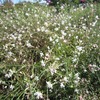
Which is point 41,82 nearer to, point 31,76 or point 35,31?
point 31,76

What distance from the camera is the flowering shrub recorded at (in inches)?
131

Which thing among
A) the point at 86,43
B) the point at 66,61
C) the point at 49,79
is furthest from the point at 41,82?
the point at 86,43

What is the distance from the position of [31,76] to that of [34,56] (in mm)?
487

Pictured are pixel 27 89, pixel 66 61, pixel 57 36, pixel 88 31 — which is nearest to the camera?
pixel 27 89

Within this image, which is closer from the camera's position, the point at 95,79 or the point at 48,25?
the point at 95,79

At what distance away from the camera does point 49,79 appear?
3443mm

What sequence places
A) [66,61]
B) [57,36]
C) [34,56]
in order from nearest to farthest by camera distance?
[66,61]
[34,56]
[57,36]

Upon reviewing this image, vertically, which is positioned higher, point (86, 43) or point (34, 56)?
point (86, 43)

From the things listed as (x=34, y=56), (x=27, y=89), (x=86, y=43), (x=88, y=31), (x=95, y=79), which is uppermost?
(x=88, y=31)

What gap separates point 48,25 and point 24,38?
2.03 feet

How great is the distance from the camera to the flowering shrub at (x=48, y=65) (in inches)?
131

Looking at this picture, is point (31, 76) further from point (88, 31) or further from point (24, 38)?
point (88, 31)

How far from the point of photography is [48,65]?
349cm

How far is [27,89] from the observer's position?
328 cm
